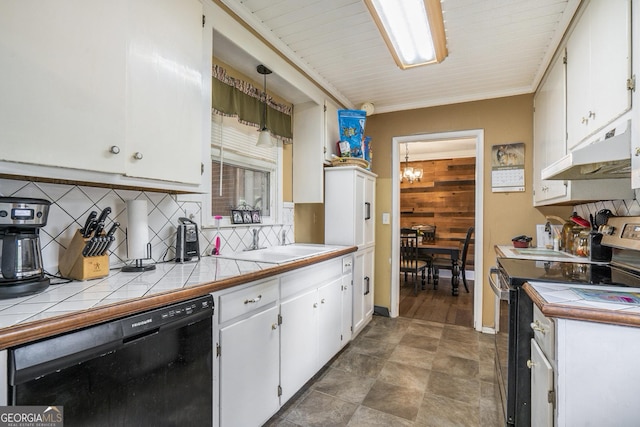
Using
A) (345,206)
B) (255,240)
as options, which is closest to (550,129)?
(345,206)

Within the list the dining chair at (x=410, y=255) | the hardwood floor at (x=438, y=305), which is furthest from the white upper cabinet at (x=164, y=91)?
the dining chair at (x=410, y=255)

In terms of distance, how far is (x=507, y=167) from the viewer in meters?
3.09

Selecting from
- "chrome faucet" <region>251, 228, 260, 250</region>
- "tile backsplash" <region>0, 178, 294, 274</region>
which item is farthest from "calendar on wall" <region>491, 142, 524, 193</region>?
"tile backsplash" <region>0, 178, 294, 274</region>

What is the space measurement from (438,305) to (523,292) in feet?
9.11

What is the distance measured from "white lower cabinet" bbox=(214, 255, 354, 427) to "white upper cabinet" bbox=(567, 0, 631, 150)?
1721 millimetres

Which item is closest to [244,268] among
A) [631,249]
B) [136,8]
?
[136,8]

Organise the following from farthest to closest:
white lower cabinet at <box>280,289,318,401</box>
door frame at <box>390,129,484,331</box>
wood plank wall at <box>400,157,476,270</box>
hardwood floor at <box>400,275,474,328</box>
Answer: wood plank wall at <box>400,157,476,270</box> < hardwood floor at <box>400,275,474,328</box> < door frame at <box>390,129,484,331</box> < white lower cabinet at <box>280,289,318,401</box>

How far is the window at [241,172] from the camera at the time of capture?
7.09 ft

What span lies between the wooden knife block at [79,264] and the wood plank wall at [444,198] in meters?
5.70

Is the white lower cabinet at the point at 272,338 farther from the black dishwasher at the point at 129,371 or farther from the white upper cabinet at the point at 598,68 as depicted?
the white upper cabinet at the point at 598,68

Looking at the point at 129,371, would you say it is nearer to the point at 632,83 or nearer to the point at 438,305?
the point at 632,83

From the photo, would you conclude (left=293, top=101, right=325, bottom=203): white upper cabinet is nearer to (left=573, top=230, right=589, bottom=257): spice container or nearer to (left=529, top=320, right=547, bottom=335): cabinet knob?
(left=529, top=320, right=547, bottom=335): cabinet knob

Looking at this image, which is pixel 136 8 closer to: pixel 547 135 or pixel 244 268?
pixel 244 268

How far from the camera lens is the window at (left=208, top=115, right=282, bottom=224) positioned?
2160 mm
